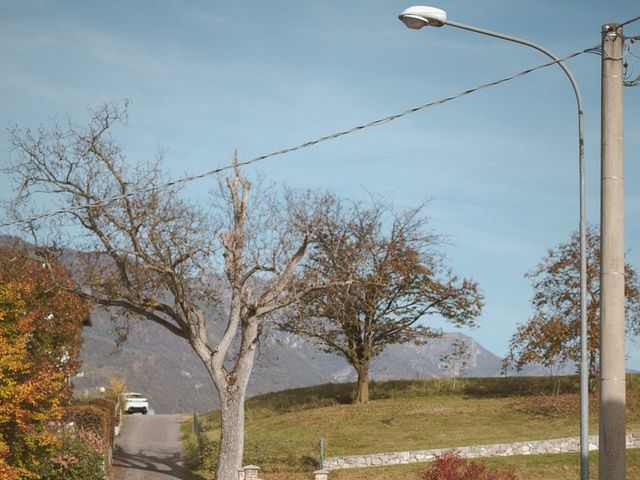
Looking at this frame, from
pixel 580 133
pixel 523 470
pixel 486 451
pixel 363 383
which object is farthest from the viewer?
pixel 363 383

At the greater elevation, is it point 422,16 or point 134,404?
point 422,16

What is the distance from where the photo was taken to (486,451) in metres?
35.0

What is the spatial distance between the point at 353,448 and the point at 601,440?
28903mm

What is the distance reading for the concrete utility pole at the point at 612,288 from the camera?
9.95 m

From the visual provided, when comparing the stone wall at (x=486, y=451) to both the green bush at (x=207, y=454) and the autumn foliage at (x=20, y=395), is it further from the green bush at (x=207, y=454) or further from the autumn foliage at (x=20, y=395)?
the autumn foliage at (x=20, y=395)

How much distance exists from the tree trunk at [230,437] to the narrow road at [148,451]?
184 inches

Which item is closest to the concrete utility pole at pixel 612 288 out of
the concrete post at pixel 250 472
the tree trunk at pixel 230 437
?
the concrete post at pixel 250 472

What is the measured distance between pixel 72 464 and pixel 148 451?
1399 cm

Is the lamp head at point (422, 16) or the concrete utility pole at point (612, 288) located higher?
the lamp head at point (422, 16)

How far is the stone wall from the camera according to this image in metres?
33.9

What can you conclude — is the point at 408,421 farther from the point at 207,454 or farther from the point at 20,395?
the point at 20,395

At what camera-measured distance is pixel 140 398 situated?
210 ft

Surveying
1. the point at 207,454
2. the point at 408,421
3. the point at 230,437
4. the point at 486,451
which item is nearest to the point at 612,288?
the point at 230,437

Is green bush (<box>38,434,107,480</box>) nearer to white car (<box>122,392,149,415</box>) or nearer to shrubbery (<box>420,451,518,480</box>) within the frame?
shrubbery (<box>420,451,518,480</box>)
